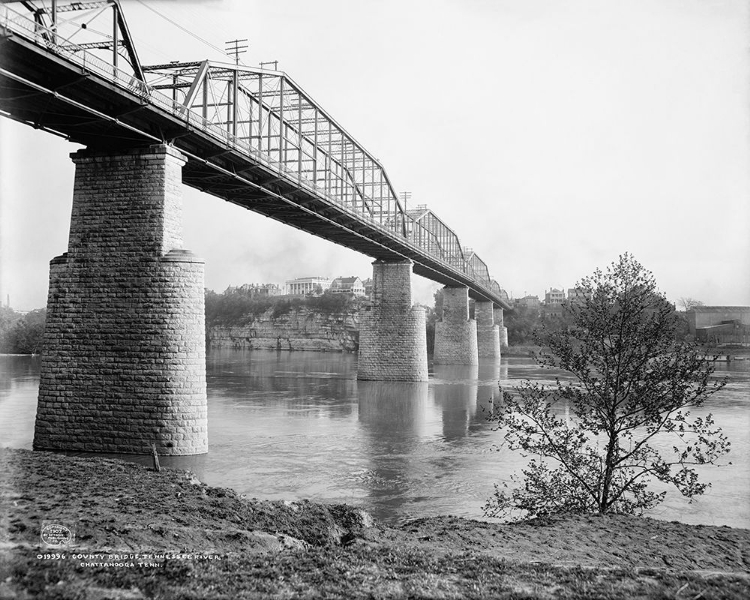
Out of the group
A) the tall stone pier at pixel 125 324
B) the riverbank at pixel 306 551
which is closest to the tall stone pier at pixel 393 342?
the tall stone pier at pixel 125 324

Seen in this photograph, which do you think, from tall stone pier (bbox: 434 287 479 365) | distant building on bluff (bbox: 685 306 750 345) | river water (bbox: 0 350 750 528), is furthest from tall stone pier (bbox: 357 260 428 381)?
tall stone pier (bbox: 434 287 479 365)

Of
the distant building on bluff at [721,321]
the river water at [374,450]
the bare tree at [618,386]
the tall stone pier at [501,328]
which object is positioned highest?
the tall stone pier at [501,328]

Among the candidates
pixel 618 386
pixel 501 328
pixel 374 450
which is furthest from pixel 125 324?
pixel 501 328

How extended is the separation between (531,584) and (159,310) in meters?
14.7

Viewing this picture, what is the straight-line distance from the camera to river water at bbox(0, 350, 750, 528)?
15594 mm

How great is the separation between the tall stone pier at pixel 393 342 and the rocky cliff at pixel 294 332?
81.2 m

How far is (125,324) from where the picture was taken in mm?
19891

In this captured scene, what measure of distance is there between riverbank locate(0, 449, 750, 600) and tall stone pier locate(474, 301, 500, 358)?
95.6 meters

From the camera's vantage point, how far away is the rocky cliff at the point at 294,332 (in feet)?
456

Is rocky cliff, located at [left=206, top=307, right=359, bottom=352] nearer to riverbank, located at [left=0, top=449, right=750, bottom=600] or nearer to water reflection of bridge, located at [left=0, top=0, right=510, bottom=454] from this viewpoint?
water reflection of bridge, located at [left=0, top=0, right=510, bottom=454]

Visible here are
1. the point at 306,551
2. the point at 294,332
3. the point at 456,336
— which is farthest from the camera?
the point at 294,332

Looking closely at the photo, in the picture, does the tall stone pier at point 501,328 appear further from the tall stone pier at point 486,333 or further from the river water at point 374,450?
the river water at point 374,450

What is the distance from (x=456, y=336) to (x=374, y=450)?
59537mm

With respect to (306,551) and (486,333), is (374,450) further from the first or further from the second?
(486,333)
